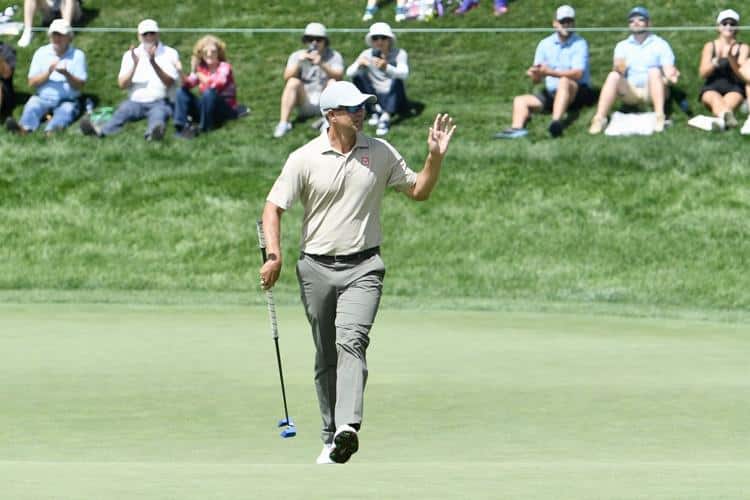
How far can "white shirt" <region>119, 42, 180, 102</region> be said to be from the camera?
67.1 feet

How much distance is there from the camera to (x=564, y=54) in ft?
66.0

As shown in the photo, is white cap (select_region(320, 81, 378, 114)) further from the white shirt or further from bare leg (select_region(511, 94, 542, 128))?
the white shirt

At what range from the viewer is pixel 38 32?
23797 mm

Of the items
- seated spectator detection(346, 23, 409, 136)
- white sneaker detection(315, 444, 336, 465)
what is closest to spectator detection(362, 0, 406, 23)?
seated spectator detection(346, 23, 409, 136)

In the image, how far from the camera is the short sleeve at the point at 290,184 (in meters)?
8.43

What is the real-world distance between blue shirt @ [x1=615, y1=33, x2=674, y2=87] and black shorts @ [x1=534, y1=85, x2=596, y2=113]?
81cm

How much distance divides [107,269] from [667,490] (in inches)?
492

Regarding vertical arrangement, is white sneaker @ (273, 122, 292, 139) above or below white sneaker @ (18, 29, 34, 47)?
below

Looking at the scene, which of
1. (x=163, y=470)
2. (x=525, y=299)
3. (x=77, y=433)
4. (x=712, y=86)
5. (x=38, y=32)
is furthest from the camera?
(x=38, y=32)

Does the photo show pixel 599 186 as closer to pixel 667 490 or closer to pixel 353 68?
pixel 353 68

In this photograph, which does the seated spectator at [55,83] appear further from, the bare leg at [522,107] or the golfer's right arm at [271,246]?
the golfer's right arm at [271,246]

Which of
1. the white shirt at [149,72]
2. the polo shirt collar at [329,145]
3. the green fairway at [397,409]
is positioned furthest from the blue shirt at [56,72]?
the polo shirt collar at [329,145]

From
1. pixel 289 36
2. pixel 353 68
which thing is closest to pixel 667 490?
pixel 353 68

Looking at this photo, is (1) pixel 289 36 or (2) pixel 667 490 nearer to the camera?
(2) pixel 667 490
